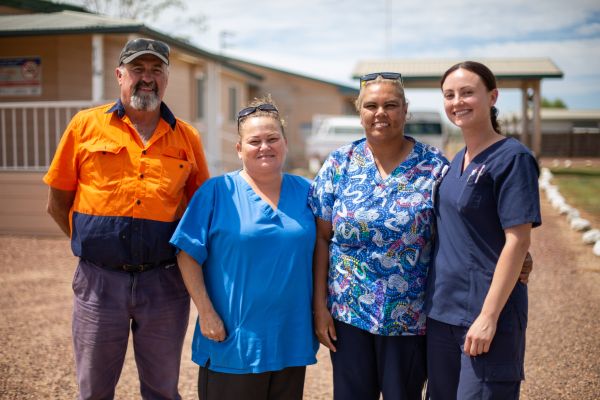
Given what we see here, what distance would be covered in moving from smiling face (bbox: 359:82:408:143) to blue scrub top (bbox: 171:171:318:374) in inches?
22.1

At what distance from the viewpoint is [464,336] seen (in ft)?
8.48

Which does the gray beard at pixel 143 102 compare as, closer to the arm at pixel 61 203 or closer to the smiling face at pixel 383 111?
the arm at pixel 61 203

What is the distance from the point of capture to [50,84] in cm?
1193

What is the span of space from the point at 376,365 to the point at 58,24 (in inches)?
416

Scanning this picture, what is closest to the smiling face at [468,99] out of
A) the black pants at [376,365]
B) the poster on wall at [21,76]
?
the black pants at [376,365]

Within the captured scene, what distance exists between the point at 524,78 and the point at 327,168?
67.2 ft

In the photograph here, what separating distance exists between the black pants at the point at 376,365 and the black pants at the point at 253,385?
0.73 feet

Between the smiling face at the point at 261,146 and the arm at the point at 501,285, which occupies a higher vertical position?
the smiling face at the point at 261,146

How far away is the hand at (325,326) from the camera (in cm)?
291

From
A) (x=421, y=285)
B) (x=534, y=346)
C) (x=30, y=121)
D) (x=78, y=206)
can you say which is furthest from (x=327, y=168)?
(x=30, y=121)

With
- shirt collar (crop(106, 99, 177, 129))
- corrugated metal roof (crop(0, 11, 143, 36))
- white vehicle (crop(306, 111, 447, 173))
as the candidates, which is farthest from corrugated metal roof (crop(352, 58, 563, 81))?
shirt collar (crop(106, 99, 177, 129))

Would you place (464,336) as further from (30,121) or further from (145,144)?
(30,121)

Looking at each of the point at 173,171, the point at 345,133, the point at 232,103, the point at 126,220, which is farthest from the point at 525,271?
the point at 345,133

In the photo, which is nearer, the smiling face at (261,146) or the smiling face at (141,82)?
the smiling face at (261,146)
